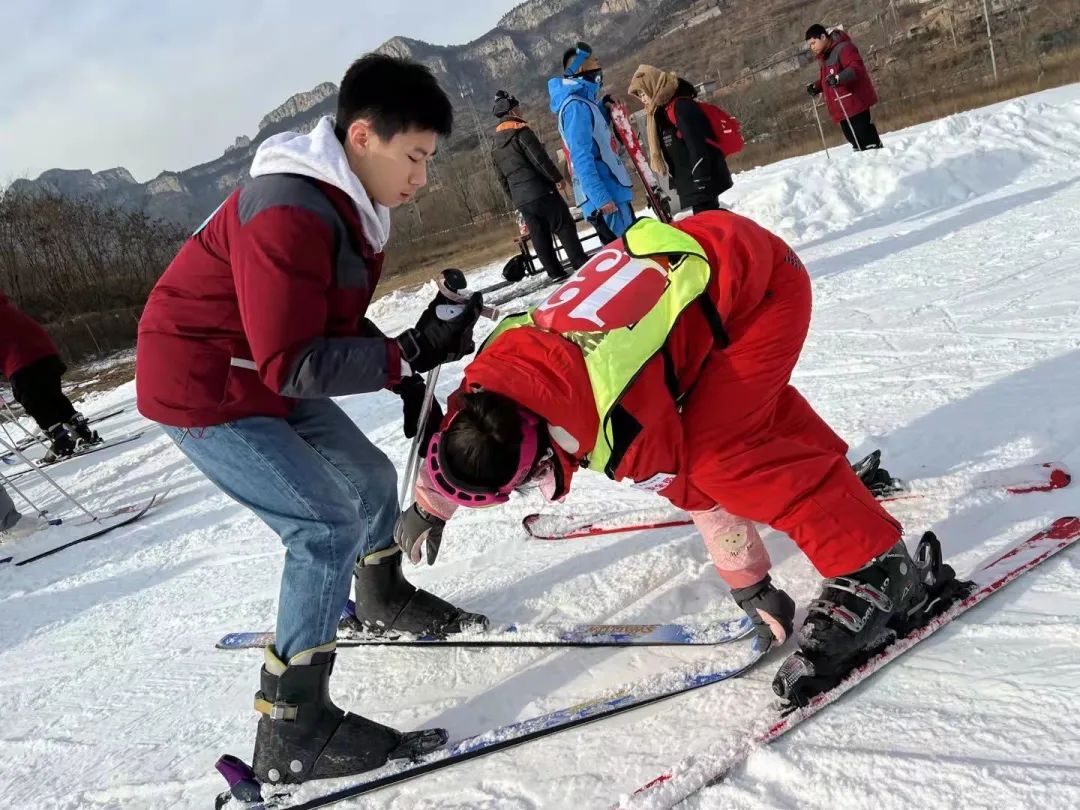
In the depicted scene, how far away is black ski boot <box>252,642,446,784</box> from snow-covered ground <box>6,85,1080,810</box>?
0.42ft

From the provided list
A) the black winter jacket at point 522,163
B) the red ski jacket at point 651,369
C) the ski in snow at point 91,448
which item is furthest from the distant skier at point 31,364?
the red ski jacket at point 651,369

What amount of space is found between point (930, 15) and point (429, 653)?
5696 cm

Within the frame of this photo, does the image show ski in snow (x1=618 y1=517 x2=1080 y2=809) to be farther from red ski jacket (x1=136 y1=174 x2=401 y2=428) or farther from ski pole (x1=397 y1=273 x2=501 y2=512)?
red ski jacket (x1=136 y1=174 x2=401 y2=428)

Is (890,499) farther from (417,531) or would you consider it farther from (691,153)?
(691,153)

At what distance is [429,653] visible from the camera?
2.70 metres

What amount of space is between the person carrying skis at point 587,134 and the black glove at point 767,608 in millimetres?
4585

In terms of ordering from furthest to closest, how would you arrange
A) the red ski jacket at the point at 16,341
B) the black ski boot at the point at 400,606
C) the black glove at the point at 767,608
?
the red ski jacket at the point at 16,341 → the black ski boot at the point at 400,606 → the black glove at the point at 767,608

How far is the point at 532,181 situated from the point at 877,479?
5224 millimetres

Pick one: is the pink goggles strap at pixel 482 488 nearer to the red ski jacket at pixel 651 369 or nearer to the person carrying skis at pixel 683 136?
the red ski jacket at pixel 651 369

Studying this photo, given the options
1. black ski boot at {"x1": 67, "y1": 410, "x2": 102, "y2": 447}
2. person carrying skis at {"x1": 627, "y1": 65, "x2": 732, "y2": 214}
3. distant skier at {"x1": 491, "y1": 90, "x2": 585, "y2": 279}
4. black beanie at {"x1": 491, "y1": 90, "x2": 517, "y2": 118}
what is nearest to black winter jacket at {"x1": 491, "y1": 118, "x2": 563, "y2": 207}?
distant skier at {"x1": 491, "y1": 90, "x2": 585, "y2": 279}

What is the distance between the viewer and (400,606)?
8.99ft

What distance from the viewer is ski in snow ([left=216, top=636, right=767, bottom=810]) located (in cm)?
210

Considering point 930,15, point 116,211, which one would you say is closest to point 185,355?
point 116,211

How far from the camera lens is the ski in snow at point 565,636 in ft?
7.58
